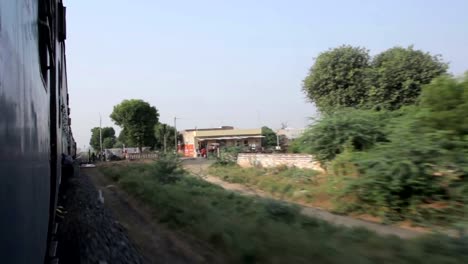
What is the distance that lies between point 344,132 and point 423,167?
544 centimetres

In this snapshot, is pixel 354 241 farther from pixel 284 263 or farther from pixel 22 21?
pixel 22 21

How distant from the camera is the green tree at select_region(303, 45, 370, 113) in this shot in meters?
31.0

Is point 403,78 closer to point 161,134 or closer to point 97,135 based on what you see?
point 161,134

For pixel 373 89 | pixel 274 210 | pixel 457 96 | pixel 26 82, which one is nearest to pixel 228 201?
pixel 274 210

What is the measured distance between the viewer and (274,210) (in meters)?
10.2

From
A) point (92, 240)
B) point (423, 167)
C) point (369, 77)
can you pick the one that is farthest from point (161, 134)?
point (92, 240)

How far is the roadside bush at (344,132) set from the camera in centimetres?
1711

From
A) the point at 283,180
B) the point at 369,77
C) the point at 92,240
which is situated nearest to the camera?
the point at 92,240

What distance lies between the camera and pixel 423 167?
1219cm

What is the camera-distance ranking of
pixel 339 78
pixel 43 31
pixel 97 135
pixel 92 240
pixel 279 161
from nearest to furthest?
pixel 43 31 < pixel 92 240 < pixel 279 161 < pixel 339 78 < pixel 97 135

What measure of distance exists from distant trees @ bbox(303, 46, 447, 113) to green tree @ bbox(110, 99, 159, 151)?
44433 millimetres

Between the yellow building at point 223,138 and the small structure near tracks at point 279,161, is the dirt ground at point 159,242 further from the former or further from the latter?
the yellow building at point 223,138

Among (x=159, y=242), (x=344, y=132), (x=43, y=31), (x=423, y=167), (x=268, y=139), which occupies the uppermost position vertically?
(x=268, y=139)

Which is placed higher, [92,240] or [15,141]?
[15,141]
